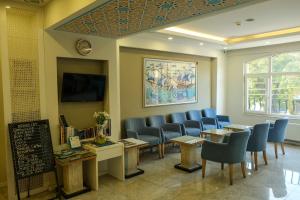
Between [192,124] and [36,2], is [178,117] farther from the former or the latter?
[36,2]

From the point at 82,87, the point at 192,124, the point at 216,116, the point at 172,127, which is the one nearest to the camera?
the point at 82,87

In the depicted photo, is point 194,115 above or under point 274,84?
under

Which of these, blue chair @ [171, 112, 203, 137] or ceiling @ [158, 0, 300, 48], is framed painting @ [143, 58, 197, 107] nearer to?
blue chair @ [171, 112, 203, 137]

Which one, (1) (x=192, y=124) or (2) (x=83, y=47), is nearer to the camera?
(2) (x=83, y=47)

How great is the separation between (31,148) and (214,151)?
279 cm

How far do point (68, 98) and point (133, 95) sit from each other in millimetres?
1809

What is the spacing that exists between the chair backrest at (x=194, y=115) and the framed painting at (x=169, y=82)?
32cm

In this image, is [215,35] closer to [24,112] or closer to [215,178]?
[215,178]

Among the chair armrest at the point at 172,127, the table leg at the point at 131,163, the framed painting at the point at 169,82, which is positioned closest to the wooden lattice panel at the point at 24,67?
the table leg at the point at 131,163

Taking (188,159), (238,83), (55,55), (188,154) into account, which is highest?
(55,55)

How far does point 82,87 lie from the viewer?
3992 mm

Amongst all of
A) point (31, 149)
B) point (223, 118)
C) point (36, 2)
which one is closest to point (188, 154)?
point (31, 149)

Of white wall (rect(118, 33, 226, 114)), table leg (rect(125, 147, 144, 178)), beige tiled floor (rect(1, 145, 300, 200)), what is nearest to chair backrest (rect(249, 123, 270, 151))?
beige tiled floor (rect(1, 145, 300, 200))

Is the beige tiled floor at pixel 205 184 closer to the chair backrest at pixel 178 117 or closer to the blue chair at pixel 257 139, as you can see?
the blue chair at pixel 257 139
